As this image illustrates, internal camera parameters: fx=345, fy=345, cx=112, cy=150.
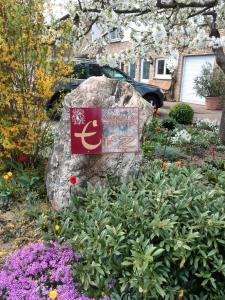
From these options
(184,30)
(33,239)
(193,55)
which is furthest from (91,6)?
(193,55)

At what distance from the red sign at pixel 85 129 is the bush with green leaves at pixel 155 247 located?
27.2 inches

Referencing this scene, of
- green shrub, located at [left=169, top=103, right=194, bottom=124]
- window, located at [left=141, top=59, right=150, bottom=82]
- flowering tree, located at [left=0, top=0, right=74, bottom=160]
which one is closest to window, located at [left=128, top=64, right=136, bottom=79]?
window, located at [left=141, top=59, right=150, bottom=82]

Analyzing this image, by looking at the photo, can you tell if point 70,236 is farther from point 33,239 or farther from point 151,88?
point 151,88

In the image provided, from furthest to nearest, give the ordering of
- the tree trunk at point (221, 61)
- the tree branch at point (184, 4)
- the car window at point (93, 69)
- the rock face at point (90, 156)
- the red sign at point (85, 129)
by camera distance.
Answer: the car window at point (93, 69) → the tree trunk at point (221, 61) → the tree branch at point (184, 4) → the rock face at point (90, 156) → the red sign at point (85, 129)

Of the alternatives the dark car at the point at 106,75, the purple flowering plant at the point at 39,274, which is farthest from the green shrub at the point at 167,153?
the dark car at the point at 106,75

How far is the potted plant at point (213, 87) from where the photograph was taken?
14.6m

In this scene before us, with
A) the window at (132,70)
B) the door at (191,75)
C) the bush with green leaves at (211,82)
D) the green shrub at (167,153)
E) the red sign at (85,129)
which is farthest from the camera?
the window at (132,70)

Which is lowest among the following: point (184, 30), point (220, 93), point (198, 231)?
point (220, 93)

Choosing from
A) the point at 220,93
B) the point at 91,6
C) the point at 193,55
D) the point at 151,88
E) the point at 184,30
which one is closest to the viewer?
the point at 91,6

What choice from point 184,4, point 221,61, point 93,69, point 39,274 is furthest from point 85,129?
point 93,69

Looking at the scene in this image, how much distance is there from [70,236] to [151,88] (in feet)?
31.7

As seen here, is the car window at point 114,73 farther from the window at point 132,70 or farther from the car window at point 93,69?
the window at point 132,70

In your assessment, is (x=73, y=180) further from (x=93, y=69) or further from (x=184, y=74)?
(x=184, y=74)

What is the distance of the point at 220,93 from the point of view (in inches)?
580
